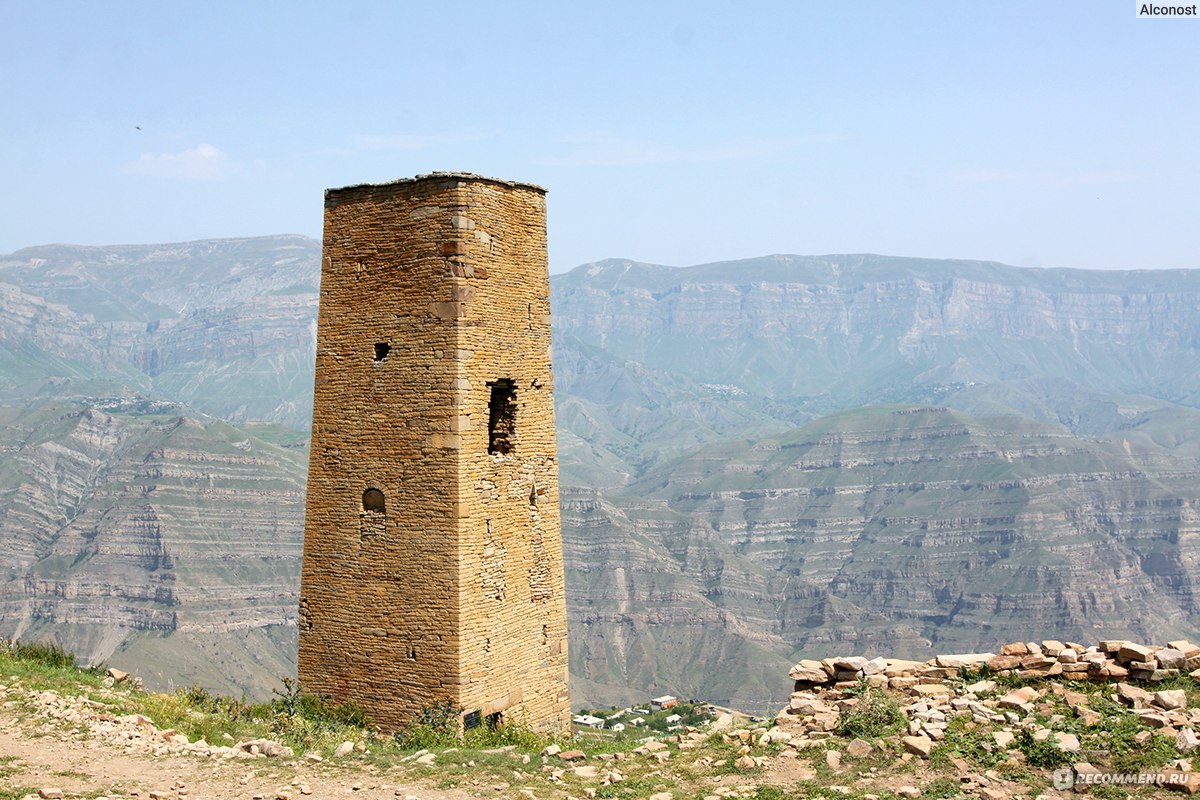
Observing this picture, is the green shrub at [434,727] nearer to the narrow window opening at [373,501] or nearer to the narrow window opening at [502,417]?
the narrow window opening at [373,501]

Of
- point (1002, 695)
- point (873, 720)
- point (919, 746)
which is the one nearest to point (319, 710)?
point (873, 720)

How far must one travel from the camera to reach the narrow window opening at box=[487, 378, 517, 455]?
18.5 meters

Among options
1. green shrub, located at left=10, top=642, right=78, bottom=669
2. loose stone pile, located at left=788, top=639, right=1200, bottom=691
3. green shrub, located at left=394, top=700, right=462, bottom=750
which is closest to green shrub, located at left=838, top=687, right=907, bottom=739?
loose stone pile, located at left=788, top=639, right=1200, bottom=691

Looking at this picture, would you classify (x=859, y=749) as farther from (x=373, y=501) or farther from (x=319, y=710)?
(x=319, y=710)

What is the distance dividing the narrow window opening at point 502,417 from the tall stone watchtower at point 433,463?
21mm

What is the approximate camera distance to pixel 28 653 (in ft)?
65.2

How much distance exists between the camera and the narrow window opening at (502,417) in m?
18.5

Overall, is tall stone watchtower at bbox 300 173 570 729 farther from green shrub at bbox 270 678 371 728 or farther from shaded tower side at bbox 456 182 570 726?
green shrub at bbox 270 678 371 728

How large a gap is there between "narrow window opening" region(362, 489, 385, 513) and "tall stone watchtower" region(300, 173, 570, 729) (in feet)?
0.08

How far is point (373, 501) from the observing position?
59.2ft

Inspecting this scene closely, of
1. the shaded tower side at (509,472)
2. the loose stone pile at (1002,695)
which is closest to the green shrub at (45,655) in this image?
the shaded tower side at (509,472)

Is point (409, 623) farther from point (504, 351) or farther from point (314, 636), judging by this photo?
point (504, 351)

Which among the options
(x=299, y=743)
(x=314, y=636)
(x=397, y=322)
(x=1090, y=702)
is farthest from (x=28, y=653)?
(x=1090, y=702)

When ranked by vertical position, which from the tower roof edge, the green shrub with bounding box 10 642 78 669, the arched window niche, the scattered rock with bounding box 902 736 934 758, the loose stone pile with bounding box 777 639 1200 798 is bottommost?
the green shrub with bounding box 10 642 78 669
